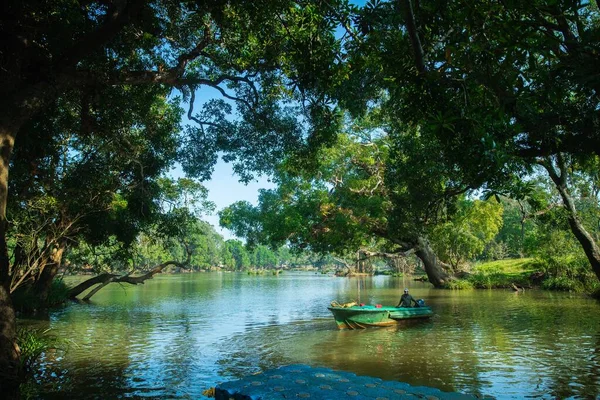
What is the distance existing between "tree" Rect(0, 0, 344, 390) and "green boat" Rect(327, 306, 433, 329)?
7246 mm

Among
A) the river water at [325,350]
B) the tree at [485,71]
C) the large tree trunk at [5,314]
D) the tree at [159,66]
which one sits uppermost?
the tree at [159,66]

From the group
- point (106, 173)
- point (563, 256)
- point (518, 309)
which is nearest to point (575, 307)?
point (518, 309)

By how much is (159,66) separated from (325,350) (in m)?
9.95

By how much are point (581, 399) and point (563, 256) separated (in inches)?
1067

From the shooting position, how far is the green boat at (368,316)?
695 inches

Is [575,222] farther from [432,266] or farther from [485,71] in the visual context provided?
[432,266]

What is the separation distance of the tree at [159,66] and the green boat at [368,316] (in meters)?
7.25

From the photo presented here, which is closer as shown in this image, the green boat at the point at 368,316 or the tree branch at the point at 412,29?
the tree branch at the point at 412,29

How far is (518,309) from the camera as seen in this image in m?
23.2

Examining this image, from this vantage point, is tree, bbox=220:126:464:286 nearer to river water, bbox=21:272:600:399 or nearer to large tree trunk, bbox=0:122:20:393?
river water, bbox=21:272:600:399

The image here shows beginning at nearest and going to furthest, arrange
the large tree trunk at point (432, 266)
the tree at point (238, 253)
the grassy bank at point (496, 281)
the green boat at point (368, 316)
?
1. the green boat at point (368, 316)
2. the grassy bank at point (496, 281)
3. the large tree trunk at point (432, 266)
4. the tree at point (238, 253)

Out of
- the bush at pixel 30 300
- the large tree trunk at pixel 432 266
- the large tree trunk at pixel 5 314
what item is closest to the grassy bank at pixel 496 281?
the large tree trunk at pixel 432 266

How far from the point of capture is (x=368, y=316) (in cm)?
1797

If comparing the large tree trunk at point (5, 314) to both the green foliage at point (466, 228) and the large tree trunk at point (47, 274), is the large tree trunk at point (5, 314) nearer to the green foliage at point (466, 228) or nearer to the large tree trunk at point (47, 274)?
the large tree trunk at point (47, 274)
